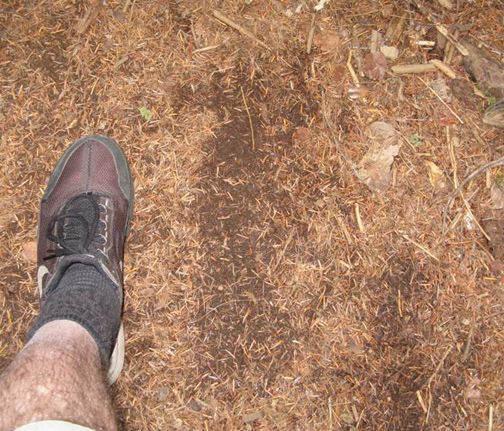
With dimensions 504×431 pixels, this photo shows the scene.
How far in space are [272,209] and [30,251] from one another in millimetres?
1388

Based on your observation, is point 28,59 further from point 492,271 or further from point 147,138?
point 492,271

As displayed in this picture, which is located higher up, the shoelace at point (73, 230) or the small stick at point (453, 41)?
the small stick at point (453, 41)

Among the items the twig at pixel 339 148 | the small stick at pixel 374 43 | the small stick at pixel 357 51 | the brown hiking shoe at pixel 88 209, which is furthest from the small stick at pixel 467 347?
the brown hiking shoe at pixel 88 209

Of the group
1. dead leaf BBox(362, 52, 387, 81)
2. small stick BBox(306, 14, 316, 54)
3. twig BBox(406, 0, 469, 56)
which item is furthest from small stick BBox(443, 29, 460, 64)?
small stick BBox(306, 14, 316, 54)

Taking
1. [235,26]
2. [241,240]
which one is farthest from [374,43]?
[241,240]

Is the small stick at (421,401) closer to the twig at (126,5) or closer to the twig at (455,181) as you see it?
the twig at (455,181)

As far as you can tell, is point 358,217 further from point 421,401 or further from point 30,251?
point 30,251

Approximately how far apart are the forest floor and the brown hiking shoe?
0.09 metres

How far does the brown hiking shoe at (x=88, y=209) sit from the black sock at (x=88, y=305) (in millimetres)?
68

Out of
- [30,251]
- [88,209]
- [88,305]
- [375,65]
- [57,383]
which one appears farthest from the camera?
[375,65]

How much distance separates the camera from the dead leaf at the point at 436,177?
2.42m

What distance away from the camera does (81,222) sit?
2.30 m

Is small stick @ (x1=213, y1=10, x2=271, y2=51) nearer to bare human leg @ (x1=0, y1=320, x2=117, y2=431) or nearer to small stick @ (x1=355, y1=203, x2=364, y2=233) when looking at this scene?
small stick @ (x1=355, y1=203, x2=364, y2=233)

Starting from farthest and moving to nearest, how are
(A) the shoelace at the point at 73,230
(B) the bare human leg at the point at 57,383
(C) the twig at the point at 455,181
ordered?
(C) the twig at the point at 455,181 → (A) the shoelace at the point at 73,230 → (B) the bare human leg at the point at 57,383
